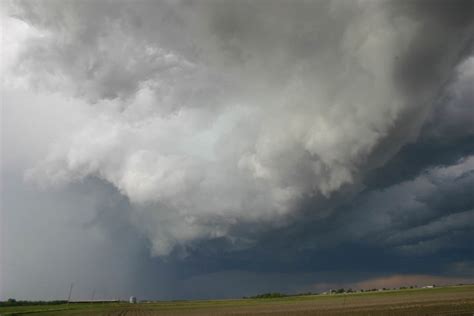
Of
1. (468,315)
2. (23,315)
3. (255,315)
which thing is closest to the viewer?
(468,315)

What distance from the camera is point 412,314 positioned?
6950 cm

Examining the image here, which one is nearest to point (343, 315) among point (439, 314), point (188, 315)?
point (439, 314)

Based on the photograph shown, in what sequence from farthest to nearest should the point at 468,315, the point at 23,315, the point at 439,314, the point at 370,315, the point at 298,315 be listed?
the point at 23,315 < the point at 298,315 < the point at 370,315 < the point at 439,314 < the point at 468,315

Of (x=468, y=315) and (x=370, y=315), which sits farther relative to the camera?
(x=370, y=315)

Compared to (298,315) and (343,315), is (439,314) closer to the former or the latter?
(343,315)

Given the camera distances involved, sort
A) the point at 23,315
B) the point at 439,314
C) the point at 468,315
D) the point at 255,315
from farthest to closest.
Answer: the point at 23,315 → the point at 255,315 → the point at 439,314 → the point at 468,315

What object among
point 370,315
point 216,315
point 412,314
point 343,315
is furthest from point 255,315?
point 412,314

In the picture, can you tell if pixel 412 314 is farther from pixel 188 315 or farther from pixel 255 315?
pixel 188 315

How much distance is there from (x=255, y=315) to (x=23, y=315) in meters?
77.3

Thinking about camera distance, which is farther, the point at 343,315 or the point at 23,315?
the point at 23,315

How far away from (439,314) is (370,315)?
11.0 metres

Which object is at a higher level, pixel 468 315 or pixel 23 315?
pixel 23 315

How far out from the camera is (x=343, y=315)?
3022 inches

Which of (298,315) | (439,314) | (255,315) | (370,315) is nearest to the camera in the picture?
(439,314)
